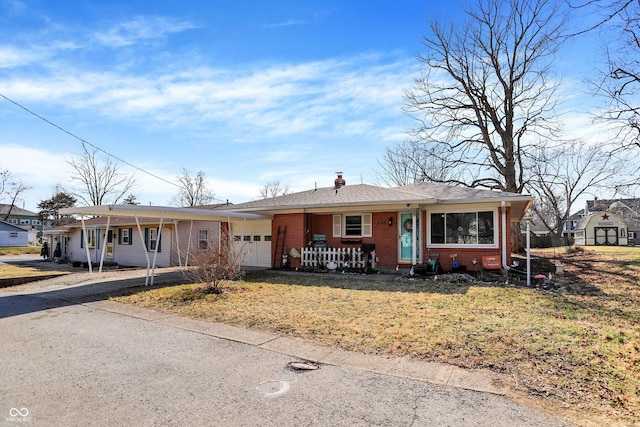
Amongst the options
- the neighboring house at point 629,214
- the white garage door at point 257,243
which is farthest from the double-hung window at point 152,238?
the neighboring house at point 629,214

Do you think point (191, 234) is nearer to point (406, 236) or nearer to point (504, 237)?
point (406, 236)

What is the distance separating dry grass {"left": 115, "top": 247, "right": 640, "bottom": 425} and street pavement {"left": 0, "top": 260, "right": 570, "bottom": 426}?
516 millimetres

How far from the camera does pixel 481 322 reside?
20.9 ft

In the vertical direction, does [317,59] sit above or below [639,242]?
above

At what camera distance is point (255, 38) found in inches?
436

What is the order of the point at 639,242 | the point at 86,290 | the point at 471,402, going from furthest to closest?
the point at 639,242, the point at 86,290, the point at 471,402

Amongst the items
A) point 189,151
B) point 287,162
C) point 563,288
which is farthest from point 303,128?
point 563,288

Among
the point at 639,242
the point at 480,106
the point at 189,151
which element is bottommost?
the point at 639,242

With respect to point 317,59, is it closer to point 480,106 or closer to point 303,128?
point 303,128

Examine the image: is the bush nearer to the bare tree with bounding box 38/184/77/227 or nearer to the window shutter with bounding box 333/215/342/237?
the window shutter with bounding box 333/215/342/237

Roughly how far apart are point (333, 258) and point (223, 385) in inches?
406

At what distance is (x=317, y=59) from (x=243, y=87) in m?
2.72

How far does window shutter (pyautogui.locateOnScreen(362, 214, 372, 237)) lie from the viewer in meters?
14.7

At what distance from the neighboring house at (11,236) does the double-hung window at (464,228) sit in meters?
54.9
